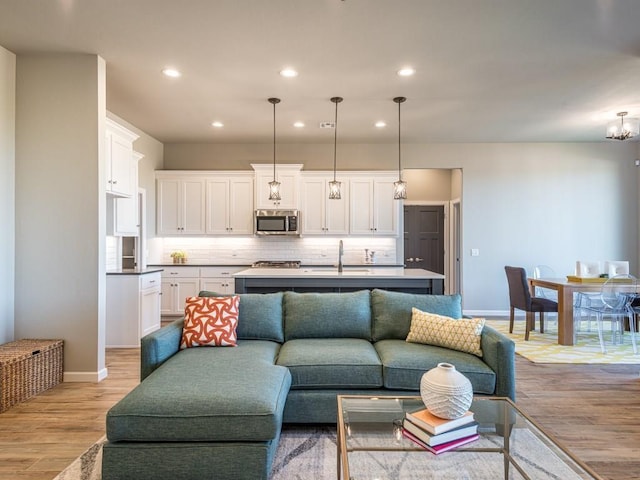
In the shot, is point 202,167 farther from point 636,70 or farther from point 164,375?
point 636,70

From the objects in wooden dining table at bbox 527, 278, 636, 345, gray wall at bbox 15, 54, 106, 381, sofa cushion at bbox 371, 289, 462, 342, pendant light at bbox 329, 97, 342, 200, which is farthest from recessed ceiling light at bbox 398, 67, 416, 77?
wooden dining table at bbox 527, 278, 636, 345

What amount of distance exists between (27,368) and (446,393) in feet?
10.5

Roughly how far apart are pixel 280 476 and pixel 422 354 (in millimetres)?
1176

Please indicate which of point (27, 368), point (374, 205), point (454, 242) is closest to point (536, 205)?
point (454, 242)

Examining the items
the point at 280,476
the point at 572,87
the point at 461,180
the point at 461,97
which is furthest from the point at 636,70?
the point at 280,476

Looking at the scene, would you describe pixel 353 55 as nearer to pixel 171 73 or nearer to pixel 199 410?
pixel 171 73

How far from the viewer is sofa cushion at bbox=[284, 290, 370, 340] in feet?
10.3

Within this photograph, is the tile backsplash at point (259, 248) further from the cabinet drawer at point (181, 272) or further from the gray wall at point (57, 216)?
Answer: the gray wall at point (57, 216)

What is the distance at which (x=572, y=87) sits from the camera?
14.3 feet

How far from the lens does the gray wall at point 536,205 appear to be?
669cm

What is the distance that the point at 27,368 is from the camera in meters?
3.12

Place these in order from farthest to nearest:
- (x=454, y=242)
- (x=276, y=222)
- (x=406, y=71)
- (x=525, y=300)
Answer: (x=454, y=242) → (x=276, y=222) → (x=525, y=300) → (x=406, y=71)

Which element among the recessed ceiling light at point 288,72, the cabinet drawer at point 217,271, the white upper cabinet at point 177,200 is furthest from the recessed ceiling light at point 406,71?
the white upper cabinet at point 177,200

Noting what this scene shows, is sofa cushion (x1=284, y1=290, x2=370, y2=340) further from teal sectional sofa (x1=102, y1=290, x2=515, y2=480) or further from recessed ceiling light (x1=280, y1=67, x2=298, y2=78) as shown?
recessed ceiling light (x1=280, y1=67, x2=298, y2=78)
